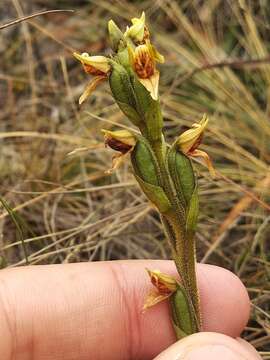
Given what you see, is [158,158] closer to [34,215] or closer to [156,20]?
[34,215]

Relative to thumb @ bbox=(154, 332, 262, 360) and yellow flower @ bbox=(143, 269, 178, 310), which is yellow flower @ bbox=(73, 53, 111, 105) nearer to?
yellow flower @ bbox=(143, 269, 178, 310)

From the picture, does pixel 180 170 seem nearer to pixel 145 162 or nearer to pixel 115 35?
pixel 145 162

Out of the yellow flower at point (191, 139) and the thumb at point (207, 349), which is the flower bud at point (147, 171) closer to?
the yellow flower at point (191, 139)

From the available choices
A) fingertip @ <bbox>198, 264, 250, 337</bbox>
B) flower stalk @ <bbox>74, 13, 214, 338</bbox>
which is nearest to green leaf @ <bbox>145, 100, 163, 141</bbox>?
flower stalk @ <bbox>74, 13, 214, 338</bbox>

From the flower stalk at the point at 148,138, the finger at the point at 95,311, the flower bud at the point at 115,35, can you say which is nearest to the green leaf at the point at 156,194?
the flower stalk at the point at 148,138

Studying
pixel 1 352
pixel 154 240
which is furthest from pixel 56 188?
pixel 1 352

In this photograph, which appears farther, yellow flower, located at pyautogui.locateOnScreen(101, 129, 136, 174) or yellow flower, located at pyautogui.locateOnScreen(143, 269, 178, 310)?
yellow flower, located at pyautogui.locateOnScreen(143, 269, 178, 310)
